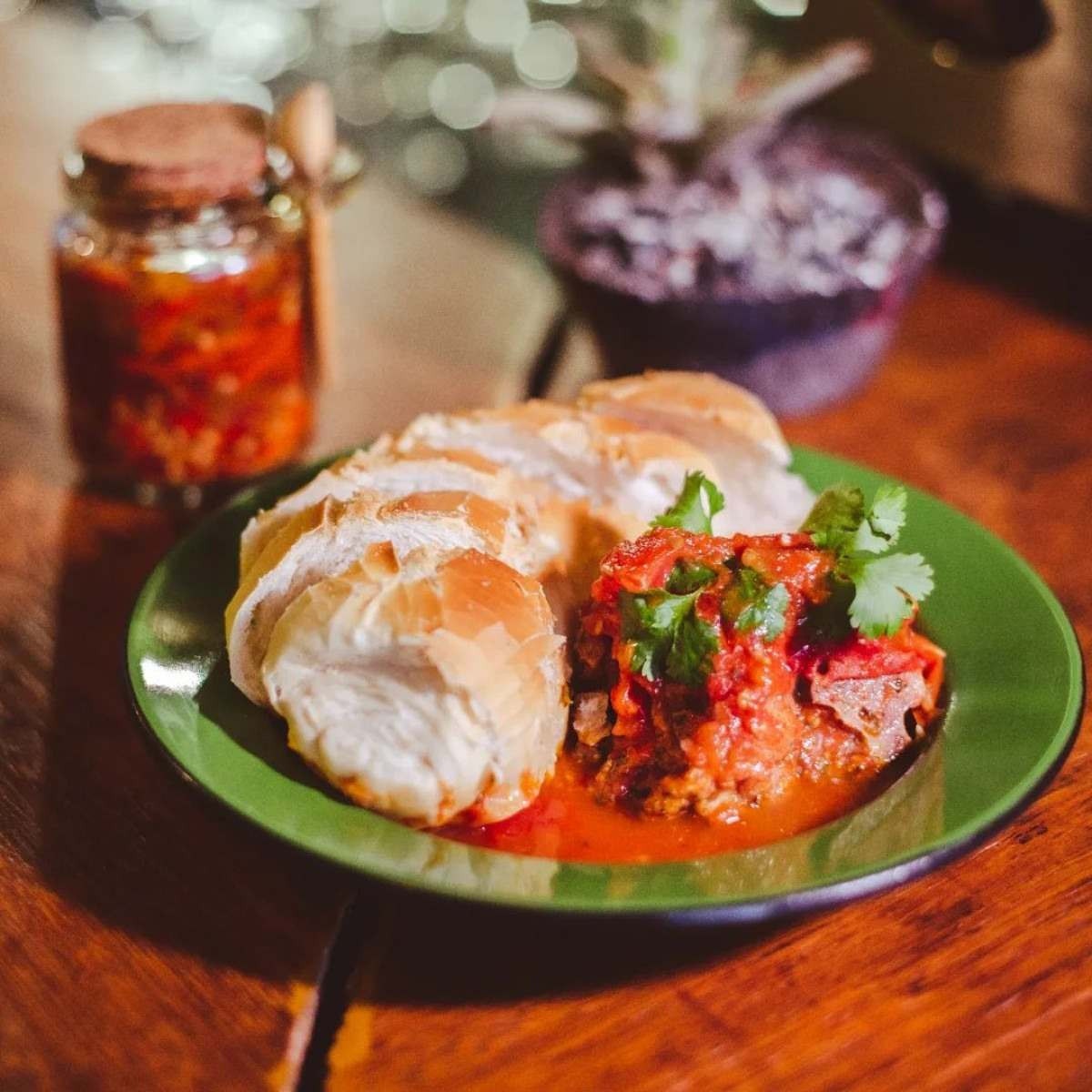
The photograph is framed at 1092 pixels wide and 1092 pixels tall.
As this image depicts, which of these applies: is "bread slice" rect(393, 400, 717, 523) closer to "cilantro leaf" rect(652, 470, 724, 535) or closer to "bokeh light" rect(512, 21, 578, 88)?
"cilantro leaf" rect(652, 470, 724, 535)

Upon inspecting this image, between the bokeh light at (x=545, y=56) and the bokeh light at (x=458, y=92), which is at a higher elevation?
the bokeh light at (x=545, y=56)

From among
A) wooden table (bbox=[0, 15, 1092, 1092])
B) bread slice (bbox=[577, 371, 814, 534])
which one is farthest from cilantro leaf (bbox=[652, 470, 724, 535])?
wooden table (bbox=[0, 15, 1092, 1092])

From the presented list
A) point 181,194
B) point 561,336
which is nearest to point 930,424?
point 561,336

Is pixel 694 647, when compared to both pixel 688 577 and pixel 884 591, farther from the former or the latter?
pixel 884 591

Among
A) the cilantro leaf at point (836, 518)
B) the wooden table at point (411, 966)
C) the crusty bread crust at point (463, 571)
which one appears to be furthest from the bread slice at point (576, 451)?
the wooden table at point (411, 966)

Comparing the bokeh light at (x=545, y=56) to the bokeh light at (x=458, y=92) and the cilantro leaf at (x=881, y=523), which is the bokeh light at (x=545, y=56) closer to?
the bokeh light at (x=458, y=92)
